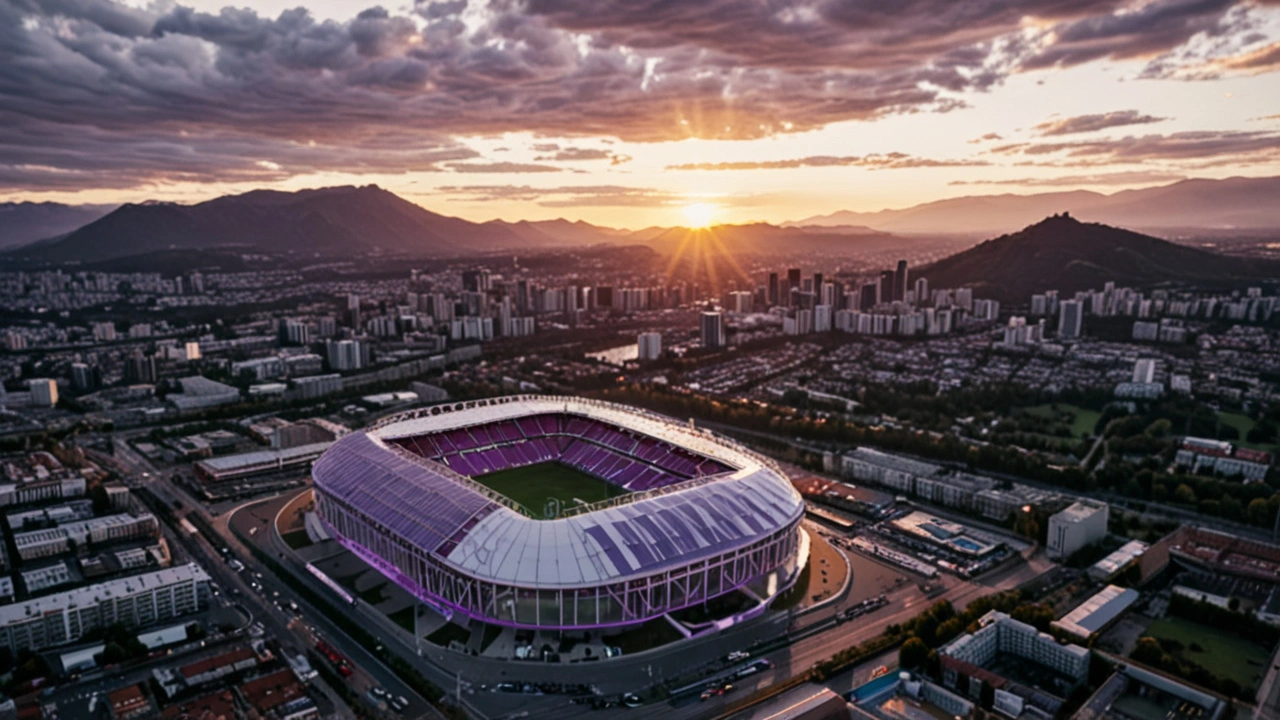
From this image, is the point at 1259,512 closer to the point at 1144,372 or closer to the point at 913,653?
the point at 913,653

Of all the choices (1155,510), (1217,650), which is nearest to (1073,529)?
(1217,650)

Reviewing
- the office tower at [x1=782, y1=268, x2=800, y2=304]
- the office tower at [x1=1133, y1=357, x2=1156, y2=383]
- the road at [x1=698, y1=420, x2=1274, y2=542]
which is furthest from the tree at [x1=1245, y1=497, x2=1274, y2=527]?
the office tower at [x1=782, y1=268, x2=800, y2=304]

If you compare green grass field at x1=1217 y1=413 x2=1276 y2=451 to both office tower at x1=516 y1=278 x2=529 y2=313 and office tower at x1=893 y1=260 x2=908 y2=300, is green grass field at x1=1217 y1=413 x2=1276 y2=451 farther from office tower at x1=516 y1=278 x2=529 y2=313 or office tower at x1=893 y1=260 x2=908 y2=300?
office tower at x1=516 y1=278 x2=529 y2=313

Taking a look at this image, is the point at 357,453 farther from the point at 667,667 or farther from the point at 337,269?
the point at 337,269

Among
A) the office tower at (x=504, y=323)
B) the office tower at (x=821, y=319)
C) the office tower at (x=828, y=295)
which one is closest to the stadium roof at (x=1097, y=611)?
the office tower at (x=821, y=319)

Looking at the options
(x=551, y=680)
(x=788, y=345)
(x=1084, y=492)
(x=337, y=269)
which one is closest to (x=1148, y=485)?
(x=1084, y=492)

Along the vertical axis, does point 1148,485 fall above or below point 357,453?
below
